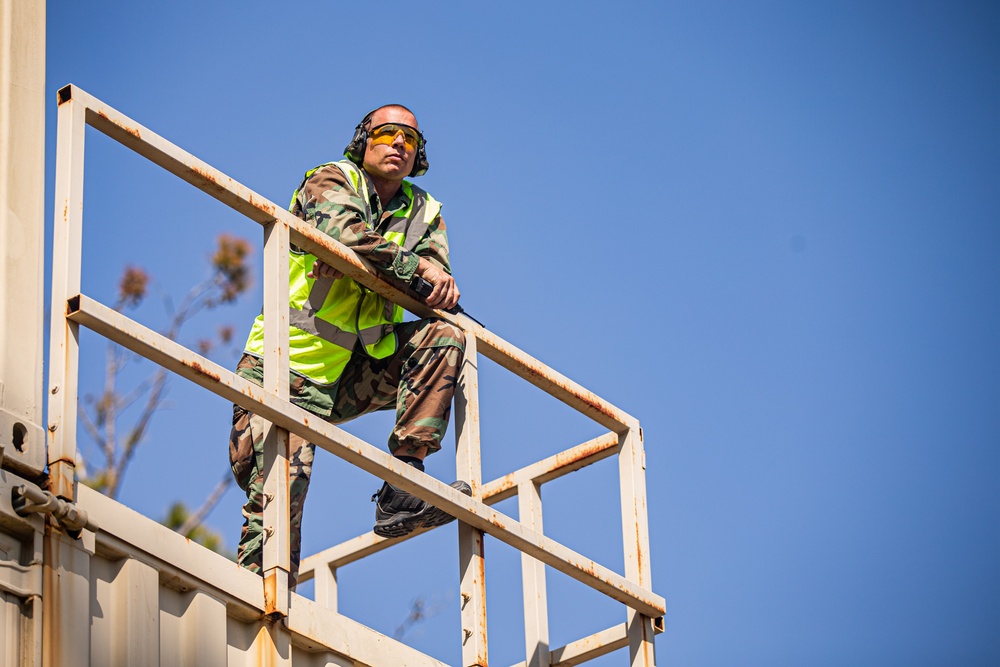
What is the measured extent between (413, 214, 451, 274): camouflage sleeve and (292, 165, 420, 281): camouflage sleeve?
369mm

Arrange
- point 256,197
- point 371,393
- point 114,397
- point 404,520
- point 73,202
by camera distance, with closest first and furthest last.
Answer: point 73,202, point 256,197, point 404,520, point 371,393, point 114,397

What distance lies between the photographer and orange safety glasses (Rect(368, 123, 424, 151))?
8.43m

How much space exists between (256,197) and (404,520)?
162 cm

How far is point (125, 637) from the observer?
5.64m

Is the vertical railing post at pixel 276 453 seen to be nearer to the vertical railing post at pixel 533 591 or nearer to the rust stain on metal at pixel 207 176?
the rust stain on metal at pixel 207 176

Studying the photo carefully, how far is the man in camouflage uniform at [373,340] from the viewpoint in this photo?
7.49 m

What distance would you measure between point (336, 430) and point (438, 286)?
1262 mm

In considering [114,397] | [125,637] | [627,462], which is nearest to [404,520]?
[627,462]

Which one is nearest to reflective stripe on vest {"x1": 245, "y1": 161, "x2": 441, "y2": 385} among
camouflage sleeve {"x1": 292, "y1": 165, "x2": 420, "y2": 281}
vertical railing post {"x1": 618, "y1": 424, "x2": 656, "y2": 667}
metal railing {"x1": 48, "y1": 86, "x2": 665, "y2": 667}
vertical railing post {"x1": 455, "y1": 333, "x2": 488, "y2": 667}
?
camouflage sleeve {"x1": 292, "y1": 165, "x2": 420, "y2": 281}

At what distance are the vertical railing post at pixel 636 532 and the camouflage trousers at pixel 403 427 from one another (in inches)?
44.9

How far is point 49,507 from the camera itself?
5.46 meters

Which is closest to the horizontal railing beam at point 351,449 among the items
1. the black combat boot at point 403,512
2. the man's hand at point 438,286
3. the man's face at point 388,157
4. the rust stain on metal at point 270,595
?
the black combat boot at point 403,512

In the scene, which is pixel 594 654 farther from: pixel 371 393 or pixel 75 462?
pixel 75 462

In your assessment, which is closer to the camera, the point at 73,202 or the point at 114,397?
the point at 73,202
